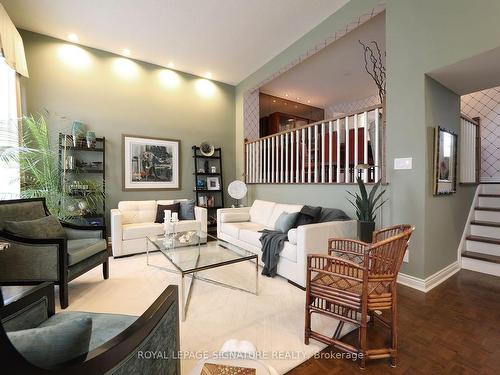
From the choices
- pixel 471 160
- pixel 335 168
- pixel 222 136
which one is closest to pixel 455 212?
pixel 471 160

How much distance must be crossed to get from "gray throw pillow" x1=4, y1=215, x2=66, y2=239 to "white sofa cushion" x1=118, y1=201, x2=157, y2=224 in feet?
4.74

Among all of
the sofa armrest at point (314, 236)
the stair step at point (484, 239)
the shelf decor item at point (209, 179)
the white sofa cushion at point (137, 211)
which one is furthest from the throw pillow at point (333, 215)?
the white sofa cushion at point (137, 211)

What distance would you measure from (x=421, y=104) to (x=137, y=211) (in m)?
4.41

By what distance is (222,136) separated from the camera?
18.5ft

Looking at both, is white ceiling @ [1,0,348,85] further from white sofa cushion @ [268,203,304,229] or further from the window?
white sofa cushion @ [268,203,304,229]

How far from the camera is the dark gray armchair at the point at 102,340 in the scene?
62 cm

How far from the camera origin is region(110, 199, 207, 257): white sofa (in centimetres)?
357

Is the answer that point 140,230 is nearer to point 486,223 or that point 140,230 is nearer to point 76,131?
point 76,131

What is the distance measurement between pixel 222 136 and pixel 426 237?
438cm

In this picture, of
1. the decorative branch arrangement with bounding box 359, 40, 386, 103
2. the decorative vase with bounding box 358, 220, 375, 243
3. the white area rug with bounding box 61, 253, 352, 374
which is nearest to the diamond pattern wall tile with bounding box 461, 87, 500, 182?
the decorative branch arrangement with bounding box 359, 40, 386, 103

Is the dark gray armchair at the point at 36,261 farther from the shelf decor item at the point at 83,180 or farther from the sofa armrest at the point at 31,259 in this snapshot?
the shelf decor item at the point at 83,180

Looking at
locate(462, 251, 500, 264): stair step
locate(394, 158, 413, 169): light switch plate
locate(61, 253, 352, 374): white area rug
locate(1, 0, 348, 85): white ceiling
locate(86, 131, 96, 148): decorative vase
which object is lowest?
locate(61, 253, 352, 374): white area rug

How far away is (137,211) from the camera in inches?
166

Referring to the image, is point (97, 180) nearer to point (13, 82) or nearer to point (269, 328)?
point (13, 82)
